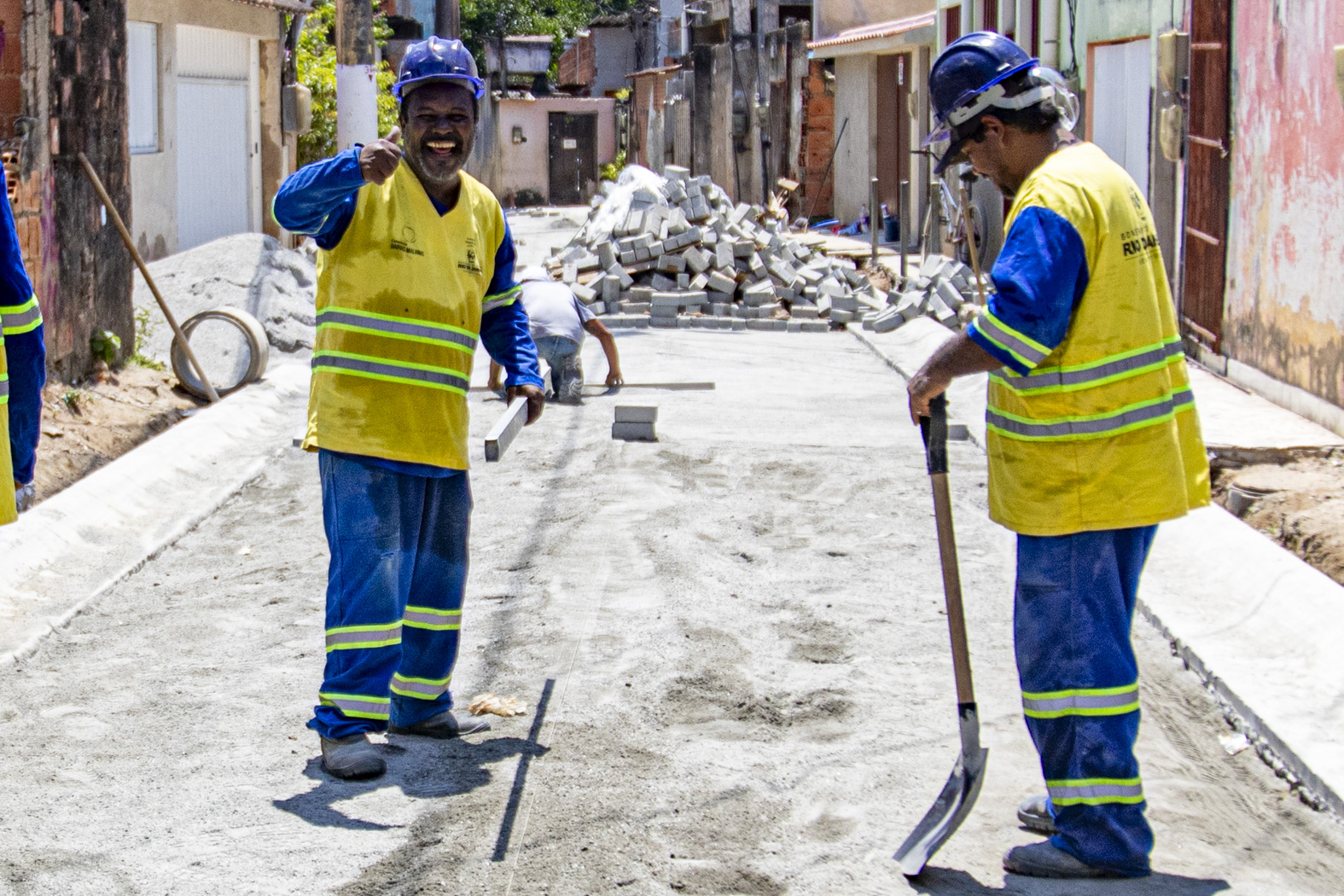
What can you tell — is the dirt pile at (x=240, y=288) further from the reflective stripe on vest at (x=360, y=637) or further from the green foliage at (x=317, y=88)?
the reflective stripe on vest at (x=360, y=637)

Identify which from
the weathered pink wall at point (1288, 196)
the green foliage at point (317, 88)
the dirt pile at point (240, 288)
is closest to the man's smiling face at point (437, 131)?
the weathered pink wall at point (1288, 196)

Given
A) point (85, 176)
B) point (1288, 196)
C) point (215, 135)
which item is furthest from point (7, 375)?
point (215, 135)

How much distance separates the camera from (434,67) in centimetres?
415

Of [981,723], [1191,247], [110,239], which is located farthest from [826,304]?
[981,723]

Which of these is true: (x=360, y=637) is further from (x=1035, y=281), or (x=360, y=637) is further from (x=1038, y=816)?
(x=1035, y=281)

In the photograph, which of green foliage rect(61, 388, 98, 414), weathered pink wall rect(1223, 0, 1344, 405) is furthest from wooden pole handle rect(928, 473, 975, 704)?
green foliage rect(61, 388, 98, 414)

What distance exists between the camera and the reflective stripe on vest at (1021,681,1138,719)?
3.44m

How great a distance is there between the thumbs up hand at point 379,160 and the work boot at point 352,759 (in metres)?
1.50

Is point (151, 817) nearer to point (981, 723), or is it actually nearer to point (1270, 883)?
point (981, 723)

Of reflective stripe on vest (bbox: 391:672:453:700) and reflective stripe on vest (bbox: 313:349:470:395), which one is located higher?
reflective stripe on vest (bbox: 313:349:470:395)

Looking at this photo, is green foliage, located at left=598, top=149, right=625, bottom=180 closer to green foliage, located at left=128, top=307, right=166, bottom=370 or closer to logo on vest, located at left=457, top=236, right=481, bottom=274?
green foliage, located at left=128, top=307, right=166, bottom=370

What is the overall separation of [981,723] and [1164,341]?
1.56 m

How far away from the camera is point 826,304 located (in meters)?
16.2

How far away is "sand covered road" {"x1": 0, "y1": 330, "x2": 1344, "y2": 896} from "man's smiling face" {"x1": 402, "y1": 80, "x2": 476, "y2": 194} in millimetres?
1639
